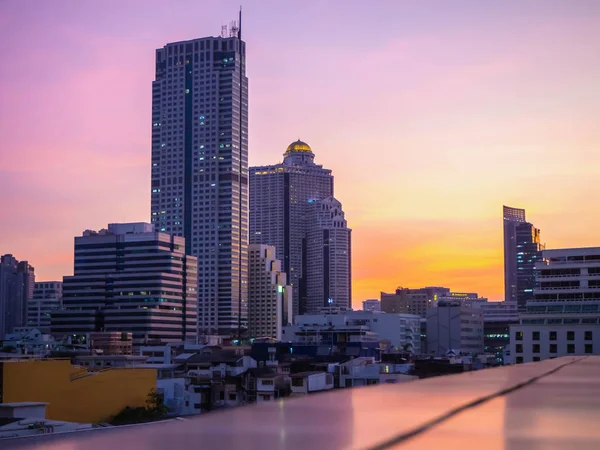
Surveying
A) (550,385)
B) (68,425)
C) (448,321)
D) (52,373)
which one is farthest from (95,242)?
(550,385)

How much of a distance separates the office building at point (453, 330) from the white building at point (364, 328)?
11.8ft

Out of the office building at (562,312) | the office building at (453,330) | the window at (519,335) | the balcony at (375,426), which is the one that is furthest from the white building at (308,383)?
the office building at (453,330)

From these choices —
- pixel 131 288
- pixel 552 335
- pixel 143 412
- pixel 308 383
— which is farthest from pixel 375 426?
pixel 131 288

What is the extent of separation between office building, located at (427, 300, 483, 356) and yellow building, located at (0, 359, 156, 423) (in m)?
105

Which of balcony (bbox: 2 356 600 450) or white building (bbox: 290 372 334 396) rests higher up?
balcony (bbox: 2 356 600 450)

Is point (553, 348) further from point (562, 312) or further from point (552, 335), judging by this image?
point (562, 312)

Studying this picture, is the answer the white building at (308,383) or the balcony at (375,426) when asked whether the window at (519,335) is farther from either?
the balcony at (375,426)

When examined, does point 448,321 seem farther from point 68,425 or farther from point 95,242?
point 68,425

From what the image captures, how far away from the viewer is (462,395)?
5.80 meters

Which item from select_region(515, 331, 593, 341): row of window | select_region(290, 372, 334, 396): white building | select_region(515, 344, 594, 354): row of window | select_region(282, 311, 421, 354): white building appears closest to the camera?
select_region(290, 372, 334, 396): white building

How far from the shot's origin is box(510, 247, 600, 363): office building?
54375 mm

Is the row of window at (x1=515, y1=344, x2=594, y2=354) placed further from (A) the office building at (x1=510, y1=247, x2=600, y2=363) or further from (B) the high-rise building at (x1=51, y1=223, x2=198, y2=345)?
(B) the high-rise building at (x1=51, y1=223, x2=198, y2=345)

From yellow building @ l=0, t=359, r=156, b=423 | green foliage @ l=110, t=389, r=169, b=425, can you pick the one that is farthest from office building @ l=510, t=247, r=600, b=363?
yellow building @ l=0, t=359, r=156, b=423

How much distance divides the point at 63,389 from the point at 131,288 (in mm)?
131150
